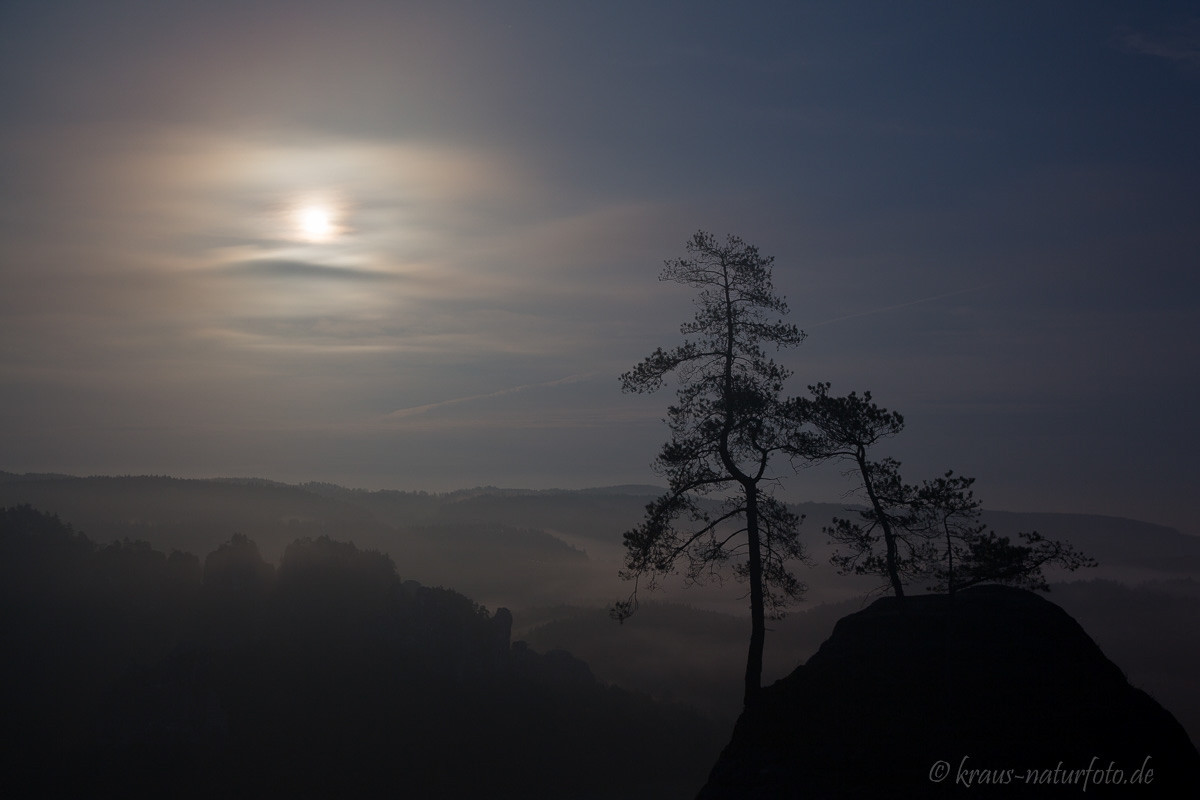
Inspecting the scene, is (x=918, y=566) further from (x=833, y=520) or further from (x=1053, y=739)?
(x=1053, y=739)

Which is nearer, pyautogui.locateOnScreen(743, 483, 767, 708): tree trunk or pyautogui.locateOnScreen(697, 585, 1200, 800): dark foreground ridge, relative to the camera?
pyautogui.locateOnScreen(697, 585, 1200, 800): dark foreground ridge

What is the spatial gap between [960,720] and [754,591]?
770 centimetres

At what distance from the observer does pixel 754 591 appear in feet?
93.4

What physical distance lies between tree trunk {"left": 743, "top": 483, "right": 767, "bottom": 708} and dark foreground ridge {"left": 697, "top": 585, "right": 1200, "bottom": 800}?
90 cm

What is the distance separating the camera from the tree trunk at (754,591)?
28078 mm

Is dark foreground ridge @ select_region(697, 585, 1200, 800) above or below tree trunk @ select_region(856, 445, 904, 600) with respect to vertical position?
below

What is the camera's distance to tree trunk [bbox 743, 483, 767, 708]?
1105 inches

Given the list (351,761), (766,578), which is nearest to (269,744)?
(351,761)

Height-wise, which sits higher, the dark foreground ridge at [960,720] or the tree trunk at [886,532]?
the tree trunk at [886,532]

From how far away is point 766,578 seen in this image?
28.7 m

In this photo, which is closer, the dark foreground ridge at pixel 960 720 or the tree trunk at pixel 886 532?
the dark foreground ridge at pixel 960 720

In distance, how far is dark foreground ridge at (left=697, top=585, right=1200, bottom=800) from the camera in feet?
69.1

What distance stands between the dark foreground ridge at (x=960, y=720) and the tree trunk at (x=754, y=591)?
2.95ft

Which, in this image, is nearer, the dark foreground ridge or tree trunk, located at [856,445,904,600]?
the dark foreground ridge
